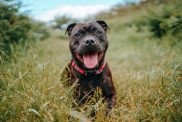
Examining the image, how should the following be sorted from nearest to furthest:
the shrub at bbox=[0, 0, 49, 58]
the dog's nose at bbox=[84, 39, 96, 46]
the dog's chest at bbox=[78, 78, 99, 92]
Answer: the dog's nose at bbox=[84, 39, 96, 46] < the dog's chest at bbox=[78, 78, 99, 92] < the shrub at bbox=[0, 0, 49, 58]

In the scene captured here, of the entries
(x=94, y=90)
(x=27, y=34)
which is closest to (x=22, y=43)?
(x=27, y=34)

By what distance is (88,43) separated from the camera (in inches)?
200

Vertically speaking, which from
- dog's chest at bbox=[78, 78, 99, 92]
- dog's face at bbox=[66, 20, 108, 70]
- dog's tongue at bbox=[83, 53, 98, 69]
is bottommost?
dog's chest at bbox=[78, 78, 99, 92]

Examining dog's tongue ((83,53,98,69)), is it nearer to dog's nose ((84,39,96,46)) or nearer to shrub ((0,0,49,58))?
dog's nose ((84,39,96,46))

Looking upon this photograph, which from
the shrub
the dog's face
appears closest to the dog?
the dog's face

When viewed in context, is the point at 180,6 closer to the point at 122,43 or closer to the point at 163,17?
the point at 163,17

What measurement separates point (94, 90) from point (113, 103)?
313 mm

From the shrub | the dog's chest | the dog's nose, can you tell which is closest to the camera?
the dog's nose

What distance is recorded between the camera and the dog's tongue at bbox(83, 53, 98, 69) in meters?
5.08

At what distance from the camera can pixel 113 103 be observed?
5.13 m

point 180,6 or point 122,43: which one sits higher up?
point 180,6

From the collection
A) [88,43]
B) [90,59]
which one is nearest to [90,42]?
[88,43]

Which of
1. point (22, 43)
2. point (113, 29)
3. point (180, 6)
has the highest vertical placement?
point (180, 6)

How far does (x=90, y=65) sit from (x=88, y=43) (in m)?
0.30
